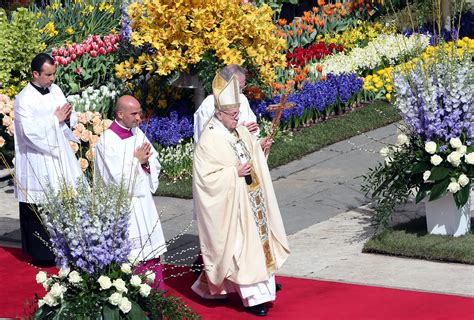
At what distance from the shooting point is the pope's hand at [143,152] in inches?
408

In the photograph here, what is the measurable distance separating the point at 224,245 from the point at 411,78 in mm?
2515

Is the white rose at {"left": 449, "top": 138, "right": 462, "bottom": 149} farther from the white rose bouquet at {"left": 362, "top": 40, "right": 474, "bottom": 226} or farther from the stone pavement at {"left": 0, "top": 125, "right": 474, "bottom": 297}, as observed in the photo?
the stone pavement at {"left": 0, "top": 125, "right": 474, "bottom": 297}

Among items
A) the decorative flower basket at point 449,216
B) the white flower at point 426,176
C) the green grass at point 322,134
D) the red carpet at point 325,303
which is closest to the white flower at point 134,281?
the red carpet at point 325,303

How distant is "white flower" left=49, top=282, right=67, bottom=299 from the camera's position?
8.70 m

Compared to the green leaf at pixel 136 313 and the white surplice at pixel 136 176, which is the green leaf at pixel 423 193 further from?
the green leaf at pixel 136 313

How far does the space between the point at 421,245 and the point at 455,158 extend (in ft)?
2.80

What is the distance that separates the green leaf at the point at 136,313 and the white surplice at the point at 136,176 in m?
1.39

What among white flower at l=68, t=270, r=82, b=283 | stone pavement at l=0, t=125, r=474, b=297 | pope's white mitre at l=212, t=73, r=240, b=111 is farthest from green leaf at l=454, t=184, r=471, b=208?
white flower at l=68, t=270, r=82, b=283

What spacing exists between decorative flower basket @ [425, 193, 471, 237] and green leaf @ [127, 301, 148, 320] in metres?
3.79

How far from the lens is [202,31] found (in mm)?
14789

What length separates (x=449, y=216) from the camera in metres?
11.6

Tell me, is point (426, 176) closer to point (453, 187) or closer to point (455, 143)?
point (453, 187)

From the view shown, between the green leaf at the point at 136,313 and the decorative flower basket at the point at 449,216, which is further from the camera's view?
the decorative flower basket at the point at 449,216

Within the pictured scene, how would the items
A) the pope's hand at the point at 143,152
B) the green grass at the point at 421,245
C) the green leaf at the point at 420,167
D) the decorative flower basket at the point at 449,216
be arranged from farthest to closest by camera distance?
1. the decorative flower basket at the point at 449,216
2. the green leaf at the point at 420,167
3. the green grass at the point at 421,245
4. the pope's hand at the point at 143,152
